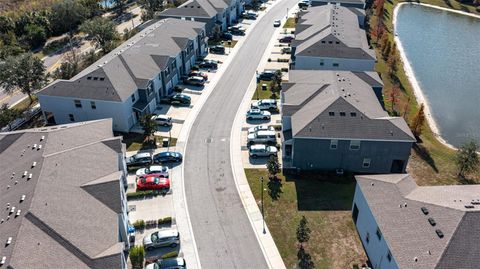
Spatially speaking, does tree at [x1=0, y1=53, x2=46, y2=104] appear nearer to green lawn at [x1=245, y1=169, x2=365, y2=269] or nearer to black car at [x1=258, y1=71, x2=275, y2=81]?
black car at [x1=258, y1=71, x2=275, y2=81]

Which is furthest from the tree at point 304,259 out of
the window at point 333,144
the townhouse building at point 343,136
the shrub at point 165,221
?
the window at point 333,144

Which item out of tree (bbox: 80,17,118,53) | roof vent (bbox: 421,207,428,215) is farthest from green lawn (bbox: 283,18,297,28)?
roof vent (bbox: 421,207,428,215)

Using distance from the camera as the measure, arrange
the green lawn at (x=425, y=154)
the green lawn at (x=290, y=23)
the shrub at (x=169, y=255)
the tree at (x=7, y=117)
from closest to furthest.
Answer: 1. the shrub at (x=169, y=255)
2. the green lawn at (x=425, y=154)
3. the tree at (x=7, y=117)
4. the green lawn at (x=290, y=23)

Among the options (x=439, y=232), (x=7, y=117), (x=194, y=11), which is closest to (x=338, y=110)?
(x=439, y=232)

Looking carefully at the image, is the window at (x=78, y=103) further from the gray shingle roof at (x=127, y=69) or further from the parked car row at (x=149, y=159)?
the parked car row at (x=149, y=159)

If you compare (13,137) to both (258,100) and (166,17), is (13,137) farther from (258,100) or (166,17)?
(166,17)

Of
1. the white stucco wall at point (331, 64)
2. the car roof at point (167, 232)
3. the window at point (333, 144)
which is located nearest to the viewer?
the car roof at point (167, 232)

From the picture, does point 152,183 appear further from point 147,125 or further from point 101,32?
point 101,32
